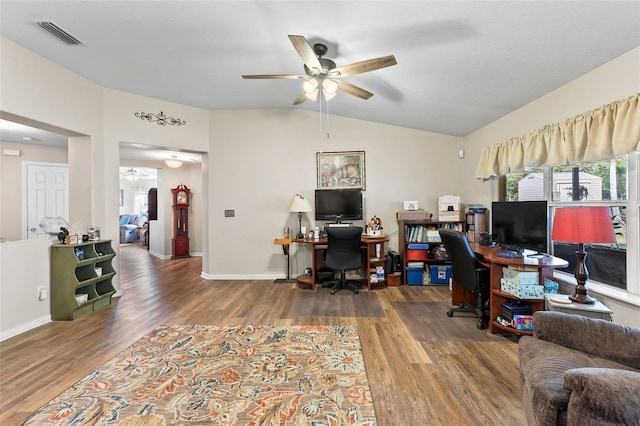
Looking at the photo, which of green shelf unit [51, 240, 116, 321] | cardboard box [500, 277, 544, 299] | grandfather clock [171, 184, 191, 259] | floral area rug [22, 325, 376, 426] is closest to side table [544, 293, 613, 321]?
cardboard box [500, 277, 544, 299]

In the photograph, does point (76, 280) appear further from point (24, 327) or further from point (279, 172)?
point (279, 172)

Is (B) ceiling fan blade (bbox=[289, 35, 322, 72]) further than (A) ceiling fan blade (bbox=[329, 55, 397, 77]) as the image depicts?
No

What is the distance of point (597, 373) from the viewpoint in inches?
39.6

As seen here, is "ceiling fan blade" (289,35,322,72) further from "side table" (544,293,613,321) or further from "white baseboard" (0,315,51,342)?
"white baseboard" (0,315,51,342)

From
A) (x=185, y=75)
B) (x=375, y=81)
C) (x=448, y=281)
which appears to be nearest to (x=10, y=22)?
(x=185, y=75)

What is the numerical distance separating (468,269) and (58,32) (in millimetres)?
4507

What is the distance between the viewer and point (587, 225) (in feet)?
5.95

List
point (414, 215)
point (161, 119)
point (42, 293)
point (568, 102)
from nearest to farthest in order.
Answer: point (568, 102) → point (42, 293) → point (161, 119) → point (414, 215)

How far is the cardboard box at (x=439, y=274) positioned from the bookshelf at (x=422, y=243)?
0.06 meters

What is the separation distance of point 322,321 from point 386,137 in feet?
10.5

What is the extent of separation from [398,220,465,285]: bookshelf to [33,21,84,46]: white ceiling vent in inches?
175

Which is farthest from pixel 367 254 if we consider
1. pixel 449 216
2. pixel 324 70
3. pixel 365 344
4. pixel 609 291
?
pixel 324 70

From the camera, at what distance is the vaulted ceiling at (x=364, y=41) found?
6.21 ft

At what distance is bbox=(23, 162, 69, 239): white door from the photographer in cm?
471
